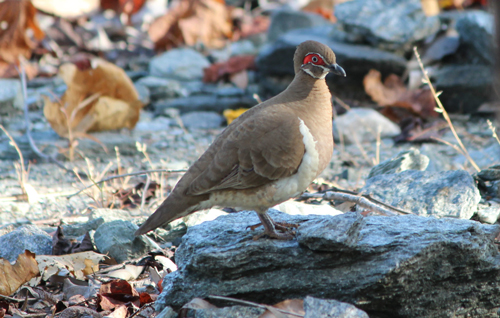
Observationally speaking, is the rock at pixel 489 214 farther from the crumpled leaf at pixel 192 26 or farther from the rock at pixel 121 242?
the crumpled leaf at pixel 192 26

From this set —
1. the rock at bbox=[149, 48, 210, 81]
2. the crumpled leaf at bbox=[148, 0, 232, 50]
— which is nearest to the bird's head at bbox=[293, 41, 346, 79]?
the rock at bbox=[149, 48, 210, 81]

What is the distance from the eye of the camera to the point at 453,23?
889 cm

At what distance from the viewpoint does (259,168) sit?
9.70ft

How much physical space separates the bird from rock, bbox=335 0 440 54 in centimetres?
542

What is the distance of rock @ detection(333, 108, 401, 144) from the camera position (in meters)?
6.69

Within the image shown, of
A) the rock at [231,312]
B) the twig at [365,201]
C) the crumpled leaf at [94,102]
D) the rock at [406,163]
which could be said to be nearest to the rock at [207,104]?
the crumpled leaf at [94,102]

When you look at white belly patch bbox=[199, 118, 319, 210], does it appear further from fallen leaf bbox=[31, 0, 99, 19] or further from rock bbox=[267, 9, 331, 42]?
fallen leaf bbox=[31, 0, 99, 19]

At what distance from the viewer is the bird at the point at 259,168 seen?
2.96 m

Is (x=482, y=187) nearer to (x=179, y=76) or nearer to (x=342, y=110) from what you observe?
(x=342, y=110)

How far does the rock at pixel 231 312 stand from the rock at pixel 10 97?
6.15 meters

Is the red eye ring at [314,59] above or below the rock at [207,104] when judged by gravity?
above

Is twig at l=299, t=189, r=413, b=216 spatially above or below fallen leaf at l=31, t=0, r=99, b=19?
below

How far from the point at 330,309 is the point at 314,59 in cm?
146

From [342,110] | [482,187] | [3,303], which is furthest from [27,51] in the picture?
[482,187]
